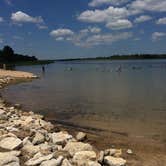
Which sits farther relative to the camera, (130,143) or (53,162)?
(130,143)

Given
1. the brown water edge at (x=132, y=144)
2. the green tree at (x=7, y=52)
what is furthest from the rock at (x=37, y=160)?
the green tree at (x=7, y=52)

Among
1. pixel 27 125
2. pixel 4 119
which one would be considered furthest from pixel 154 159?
pixel 4 119

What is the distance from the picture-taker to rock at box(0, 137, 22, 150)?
909 cm

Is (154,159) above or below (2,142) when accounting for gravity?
below

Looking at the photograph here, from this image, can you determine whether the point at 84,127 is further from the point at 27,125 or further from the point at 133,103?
the point at 133,103

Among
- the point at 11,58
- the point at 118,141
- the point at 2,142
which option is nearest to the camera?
the point at 2,142

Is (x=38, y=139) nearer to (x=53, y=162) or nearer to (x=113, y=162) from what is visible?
(x=53, y=162)

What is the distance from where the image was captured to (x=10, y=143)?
9320mm

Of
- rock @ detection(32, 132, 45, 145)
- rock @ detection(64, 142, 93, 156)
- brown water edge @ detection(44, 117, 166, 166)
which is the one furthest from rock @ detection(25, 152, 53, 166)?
brown water edge @ detection(44, 117, 166, 166)

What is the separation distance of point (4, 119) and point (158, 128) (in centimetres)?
713

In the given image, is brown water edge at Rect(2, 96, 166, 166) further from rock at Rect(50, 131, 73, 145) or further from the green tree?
the green tree

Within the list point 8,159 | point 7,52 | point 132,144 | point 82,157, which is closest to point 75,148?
point 82,157

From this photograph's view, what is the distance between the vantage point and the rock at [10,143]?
909 centimetres

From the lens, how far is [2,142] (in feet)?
30.9
